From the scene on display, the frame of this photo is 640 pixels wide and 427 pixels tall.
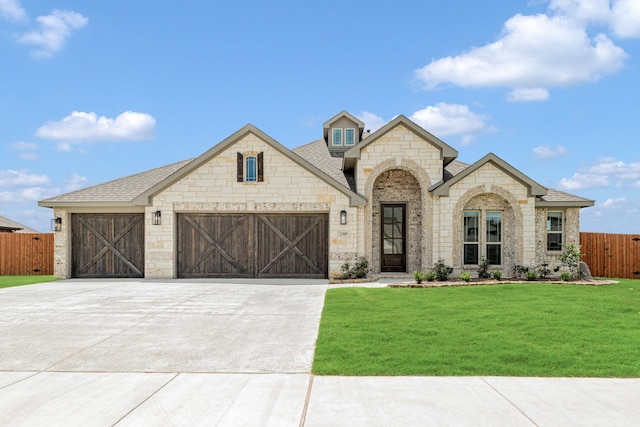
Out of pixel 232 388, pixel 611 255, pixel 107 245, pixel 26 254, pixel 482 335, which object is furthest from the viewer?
pixel 26 254

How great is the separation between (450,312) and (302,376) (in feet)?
16.5

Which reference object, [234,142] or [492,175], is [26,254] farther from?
[492,175]

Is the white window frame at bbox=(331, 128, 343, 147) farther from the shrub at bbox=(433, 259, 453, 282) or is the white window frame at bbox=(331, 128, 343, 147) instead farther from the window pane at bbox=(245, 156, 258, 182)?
the shrub at bbox=(433, 259, 453, 282)

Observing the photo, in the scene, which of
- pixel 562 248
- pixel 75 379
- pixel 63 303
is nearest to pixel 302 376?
pixel 75 379

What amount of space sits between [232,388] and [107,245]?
14.4 metres

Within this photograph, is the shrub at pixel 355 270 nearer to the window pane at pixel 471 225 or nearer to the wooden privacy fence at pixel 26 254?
the window pane at pixel 471 225

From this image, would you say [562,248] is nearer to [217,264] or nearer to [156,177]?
[217,264]

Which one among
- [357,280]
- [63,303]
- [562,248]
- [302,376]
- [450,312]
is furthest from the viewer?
[562,248]

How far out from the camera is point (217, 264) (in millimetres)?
16859

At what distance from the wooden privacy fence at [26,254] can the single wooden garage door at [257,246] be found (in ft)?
26.8

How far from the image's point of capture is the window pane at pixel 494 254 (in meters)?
17.0

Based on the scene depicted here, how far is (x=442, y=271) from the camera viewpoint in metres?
16.0

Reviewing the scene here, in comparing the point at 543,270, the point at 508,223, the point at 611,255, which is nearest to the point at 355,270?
the point at 508,223

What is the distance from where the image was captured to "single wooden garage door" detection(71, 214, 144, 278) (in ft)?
56.6
